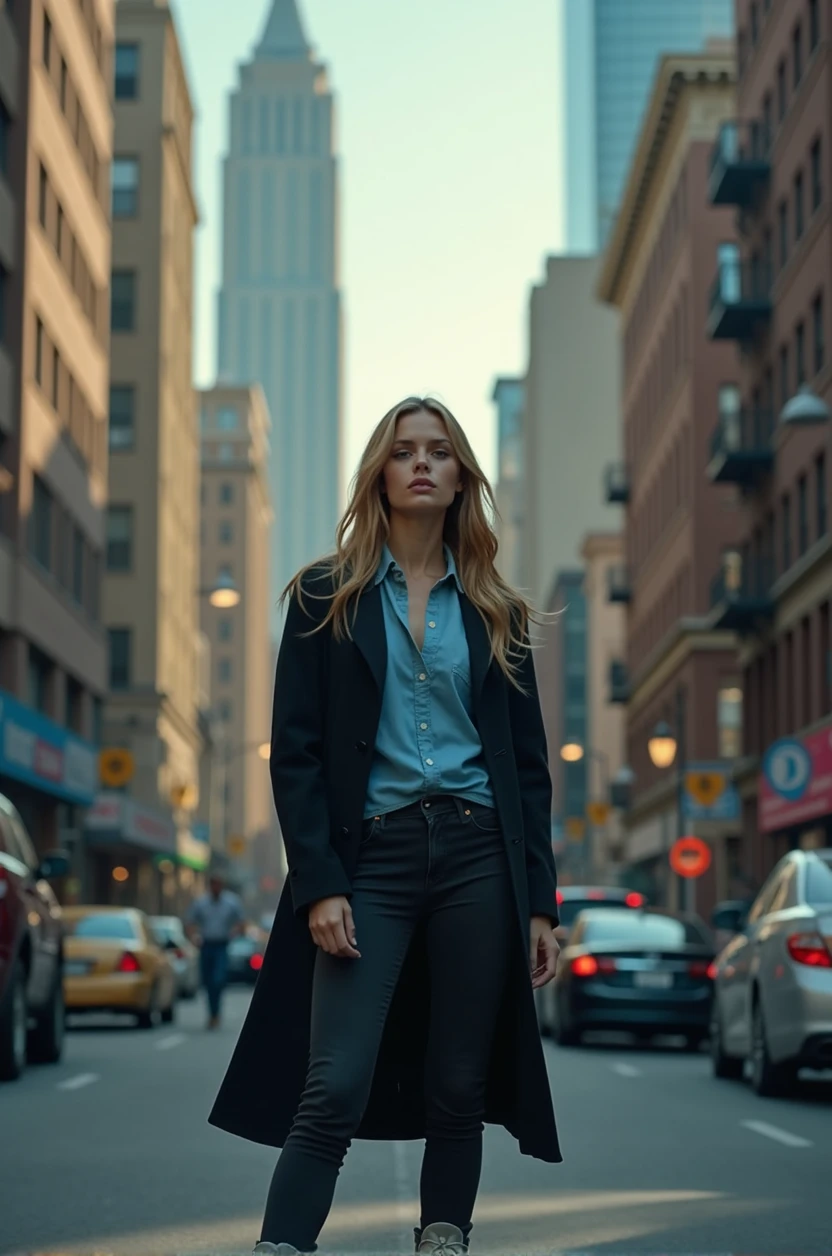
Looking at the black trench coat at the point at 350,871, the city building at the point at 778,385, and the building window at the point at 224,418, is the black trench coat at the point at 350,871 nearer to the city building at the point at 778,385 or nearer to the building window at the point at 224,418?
the city building at the point at 778,385

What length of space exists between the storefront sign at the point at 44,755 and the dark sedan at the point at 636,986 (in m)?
14.7

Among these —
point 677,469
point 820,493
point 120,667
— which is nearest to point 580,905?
point 820,493

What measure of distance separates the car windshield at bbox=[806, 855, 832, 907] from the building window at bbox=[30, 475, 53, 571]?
30.4m

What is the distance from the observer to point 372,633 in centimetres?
491

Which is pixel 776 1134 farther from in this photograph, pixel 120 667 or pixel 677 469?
pixel 120 667

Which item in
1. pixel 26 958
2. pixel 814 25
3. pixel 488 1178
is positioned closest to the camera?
pixel 488 1178

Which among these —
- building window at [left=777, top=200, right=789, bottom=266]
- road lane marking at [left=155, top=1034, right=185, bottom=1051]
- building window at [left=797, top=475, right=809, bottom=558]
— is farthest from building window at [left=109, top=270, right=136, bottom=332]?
road lane marking at [left=155, top=1034, right=185, bottom=1051]

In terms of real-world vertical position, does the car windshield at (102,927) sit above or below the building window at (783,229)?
below

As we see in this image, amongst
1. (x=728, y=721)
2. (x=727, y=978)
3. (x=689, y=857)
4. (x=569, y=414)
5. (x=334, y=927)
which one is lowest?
(x=727, y=978)

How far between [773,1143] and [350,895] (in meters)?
6.95

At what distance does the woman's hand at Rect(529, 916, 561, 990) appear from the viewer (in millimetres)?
4934

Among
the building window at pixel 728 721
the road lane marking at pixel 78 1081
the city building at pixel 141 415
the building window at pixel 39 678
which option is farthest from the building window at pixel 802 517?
the city building at pixel 141 415

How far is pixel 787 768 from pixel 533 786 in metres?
20.1

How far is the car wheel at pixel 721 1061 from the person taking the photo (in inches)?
638
